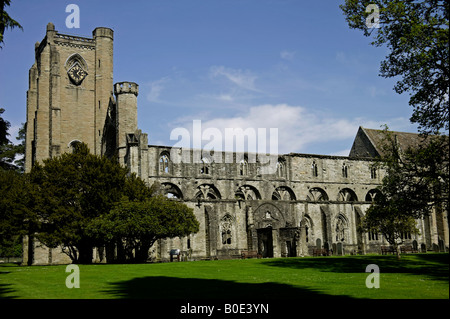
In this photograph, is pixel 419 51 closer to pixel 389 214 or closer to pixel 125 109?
pixel 389 214

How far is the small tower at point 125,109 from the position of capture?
50.6m

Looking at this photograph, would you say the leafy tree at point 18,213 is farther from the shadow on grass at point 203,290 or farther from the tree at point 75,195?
the shadow on grass at point 203,290

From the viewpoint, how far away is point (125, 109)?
51062 millimetres

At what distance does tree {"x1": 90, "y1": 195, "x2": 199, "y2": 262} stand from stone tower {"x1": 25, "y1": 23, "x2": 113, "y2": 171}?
22.9m

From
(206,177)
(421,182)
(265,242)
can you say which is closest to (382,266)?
(421,182)

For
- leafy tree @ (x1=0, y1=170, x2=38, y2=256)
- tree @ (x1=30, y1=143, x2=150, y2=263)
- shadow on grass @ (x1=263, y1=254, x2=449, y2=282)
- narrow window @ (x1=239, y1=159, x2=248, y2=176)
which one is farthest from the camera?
narrow window @ (x1=239, y1=159, x2=248, y2=176)

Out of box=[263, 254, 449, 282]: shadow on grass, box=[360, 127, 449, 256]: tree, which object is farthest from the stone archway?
box=[360, 127, 449, 256]: tree

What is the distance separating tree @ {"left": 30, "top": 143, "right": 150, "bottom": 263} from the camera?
34.6m

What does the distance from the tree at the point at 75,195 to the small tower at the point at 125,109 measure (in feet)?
40.2

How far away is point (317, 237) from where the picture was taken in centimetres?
5622

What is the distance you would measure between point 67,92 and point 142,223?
99.9 ft

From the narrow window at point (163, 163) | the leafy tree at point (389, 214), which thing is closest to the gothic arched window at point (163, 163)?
the narrow window at point (163, 163)

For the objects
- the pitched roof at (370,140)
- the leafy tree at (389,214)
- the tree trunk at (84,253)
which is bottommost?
the tree trunk at (84,253)

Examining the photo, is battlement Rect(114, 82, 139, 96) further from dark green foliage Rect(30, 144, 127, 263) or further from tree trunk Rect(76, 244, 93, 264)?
tree trunk Rect(76, 244, 93, 264)
